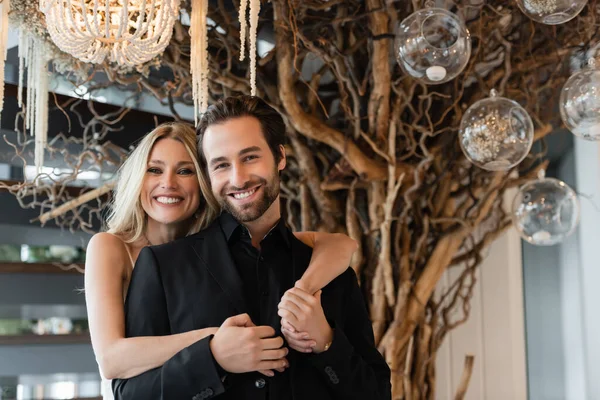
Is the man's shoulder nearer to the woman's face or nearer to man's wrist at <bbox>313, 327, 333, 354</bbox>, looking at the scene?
man's wrist at <bbox>313, 327, 333, 354</bbox>

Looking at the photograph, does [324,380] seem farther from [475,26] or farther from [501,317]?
[501,317]

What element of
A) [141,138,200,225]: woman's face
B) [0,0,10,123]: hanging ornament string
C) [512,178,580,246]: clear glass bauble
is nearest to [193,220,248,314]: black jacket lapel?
[141,138,200,225]: woman's face

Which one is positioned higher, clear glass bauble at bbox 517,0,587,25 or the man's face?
clear glass bauble at bbox 517,0,587,25

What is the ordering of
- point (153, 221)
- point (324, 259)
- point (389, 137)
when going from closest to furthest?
point (324, 259), point (153, 221), point (389, 137)

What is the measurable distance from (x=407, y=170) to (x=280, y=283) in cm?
184

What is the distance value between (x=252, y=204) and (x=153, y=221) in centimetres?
46

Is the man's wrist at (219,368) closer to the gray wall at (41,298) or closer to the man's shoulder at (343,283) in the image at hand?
the man's shoulder at (343,283)

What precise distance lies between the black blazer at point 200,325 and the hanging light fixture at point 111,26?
807 mm

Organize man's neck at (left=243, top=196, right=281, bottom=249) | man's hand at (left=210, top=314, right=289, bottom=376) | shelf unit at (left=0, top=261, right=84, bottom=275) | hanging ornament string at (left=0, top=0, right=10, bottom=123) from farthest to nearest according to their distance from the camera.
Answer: shelf unit at (left=0, top=261, right=84, bottom=275), hanging ornament string at (left=0, top=0, right=10, bottom=123), man's neck at (left=243, top=196, right=281, bottom=249), man's hand at (left=210, top=314, right=289, bottom=376)

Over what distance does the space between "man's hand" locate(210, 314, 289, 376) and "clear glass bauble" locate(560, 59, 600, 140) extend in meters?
1.64

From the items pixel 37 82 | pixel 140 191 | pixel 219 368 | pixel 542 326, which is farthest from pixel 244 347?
pixel 542 326

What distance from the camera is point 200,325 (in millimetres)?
1372

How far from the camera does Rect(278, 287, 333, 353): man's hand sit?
4.32 ft

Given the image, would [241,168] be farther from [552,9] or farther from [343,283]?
[552,9]
